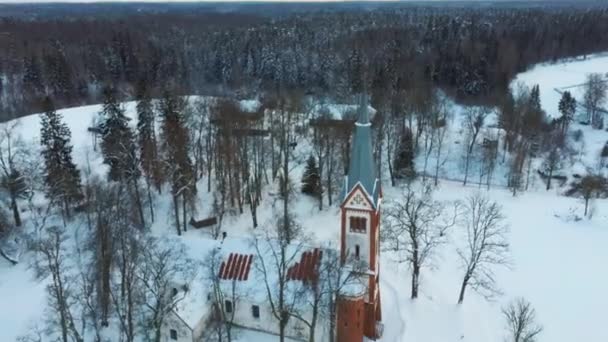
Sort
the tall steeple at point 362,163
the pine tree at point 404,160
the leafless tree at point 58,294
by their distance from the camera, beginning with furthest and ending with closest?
1. the pine tree at point 404,160
2. the tall steeple at point 362,163
3. the leafless tree at point 58,294

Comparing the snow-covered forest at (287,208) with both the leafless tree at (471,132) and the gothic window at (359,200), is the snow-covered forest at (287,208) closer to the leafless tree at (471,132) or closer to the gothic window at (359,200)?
the leafless tree at (471,132)

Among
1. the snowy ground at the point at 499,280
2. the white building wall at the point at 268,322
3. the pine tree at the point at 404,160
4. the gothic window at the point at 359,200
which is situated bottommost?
the snowy ground at the point at 499,280

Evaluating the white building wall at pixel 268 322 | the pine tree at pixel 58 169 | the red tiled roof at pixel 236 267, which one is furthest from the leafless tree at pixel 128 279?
the pine tree at pixel 58 169

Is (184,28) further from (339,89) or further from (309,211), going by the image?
(309,211)

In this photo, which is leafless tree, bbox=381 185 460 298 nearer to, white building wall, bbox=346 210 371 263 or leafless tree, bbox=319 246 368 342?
white building wall, bbox=346 210 371 263

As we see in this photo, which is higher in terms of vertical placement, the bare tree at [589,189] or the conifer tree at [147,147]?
the conifer tree at [147,147]

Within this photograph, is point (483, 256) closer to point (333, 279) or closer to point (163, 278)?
point (333, 279)

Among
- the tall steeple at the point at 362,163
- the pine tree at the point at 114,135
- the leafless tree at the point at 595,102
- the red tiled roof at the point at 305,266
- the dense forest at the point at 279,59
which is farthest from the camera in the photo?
the dense forest at the point at 279,59
